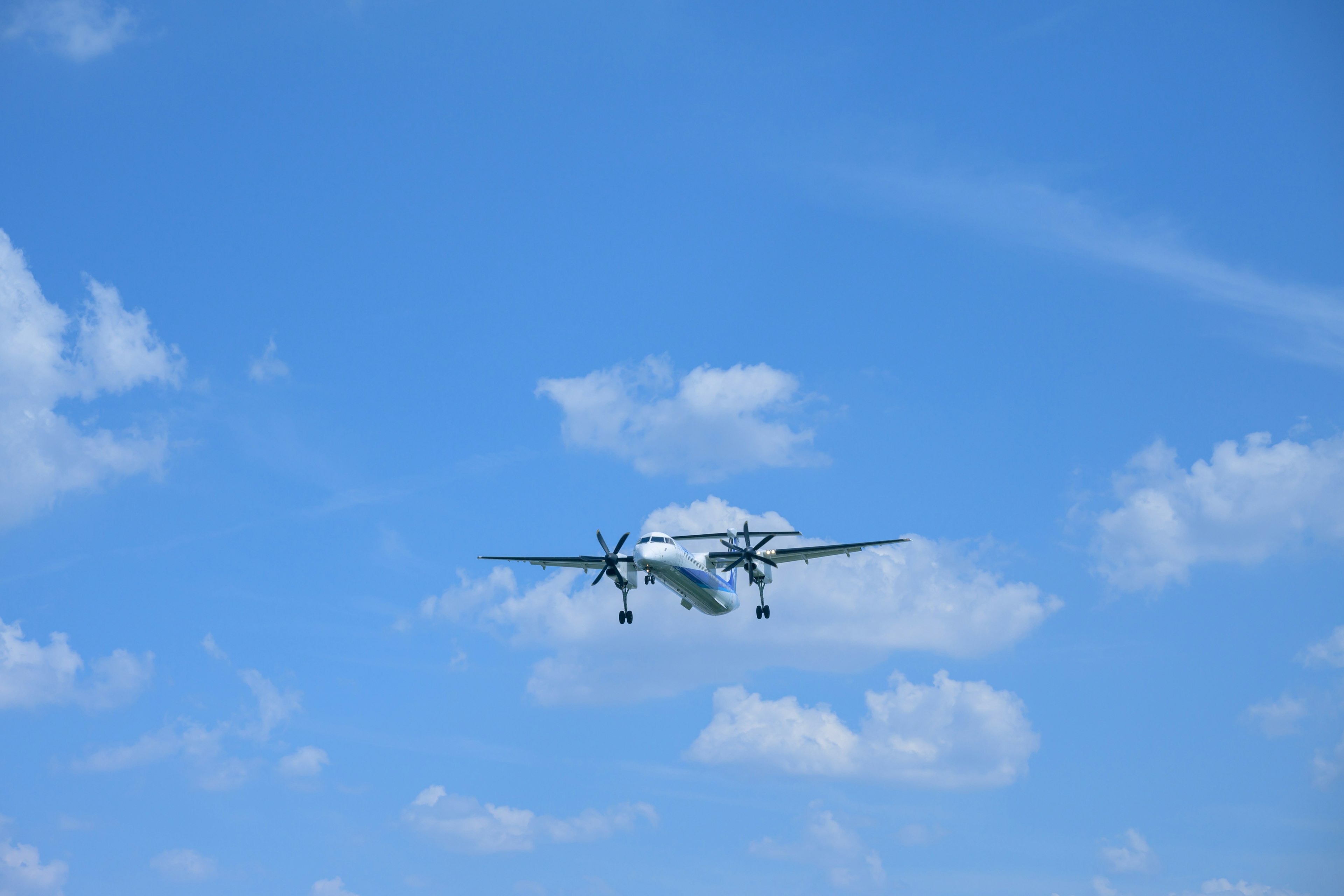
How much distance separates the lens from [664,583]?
85.4 meters

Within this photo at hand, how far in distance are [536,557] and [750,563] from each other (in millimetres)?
15609

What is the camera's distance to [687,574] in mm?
83438

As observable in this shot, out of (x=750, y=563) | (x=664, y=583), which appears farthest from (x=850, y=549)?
(x=664, y=583)

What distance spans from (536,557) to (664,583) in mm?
11092

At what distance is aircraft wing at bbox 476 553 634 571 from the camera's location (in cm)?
8850

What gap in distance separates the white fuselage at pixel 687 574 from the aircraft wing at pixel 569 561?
4.39 meters

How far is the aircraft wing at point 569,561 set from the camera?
88500mm

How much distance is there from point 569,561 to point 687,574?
1072 cm

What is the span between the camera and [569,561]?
295ft

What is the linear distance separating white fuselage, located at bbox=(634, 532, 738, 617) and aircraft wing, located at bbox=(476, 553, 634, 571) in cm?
439

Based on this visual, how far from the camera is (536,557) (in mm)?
91188

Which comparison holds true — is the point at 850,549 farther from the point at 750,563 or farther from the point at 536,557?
the point at 536,557

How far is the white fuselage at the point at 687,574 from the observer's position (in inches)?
3177

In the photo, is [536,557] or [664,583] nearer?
[664,583]
